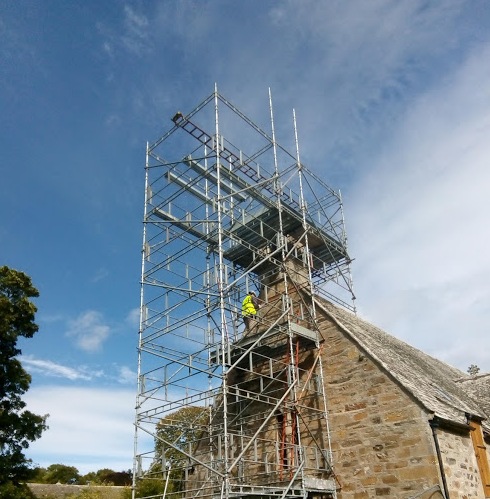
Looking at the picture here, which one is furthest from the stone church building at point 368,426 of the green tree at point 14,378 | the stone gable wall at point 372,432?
the green tree at point 14,378

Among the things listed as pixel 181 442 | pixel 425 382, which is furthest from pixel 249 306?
pixel 181 442

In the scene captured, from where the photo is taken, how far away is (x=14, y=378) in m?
15.6

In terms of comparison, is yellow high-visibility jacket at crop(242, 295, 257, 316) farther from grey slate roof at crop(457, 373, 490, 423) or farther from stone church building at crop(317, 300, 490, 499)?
grey slate roof at crop(457, 373, 490, 423)

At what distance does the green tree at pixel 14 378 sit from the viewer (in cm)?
1491

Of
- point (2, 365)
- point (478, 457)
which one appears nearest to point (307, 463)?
point (478, 457)

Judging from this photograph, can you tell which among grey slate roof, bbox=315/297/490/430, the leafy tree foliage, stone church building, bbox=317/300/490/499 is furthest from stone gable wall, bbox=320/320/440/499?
the leafy tree foliage

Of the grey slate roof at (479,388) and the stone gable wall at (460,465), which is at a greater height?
the grey slate roof at (479,388)

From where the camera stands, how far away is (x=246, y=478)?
13.9 m

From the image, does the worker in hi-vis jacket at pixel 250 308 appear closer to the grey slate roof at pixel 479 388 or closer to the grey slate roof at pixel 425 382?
the grey slate roof at pixel 425 382

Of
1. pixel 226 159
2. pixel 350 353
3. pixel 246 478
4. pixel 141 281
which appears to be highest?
pixel 226 159

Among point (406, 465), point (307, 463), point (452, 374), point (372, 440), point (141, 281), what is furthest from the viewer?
point (452, 374)

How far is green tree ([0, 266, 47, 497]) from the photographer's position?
1491 centimetres

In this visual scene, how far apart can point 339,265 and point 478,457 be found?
8507 mm

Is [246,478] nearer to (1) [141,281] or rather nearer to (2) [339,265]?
(1) [141,281]
